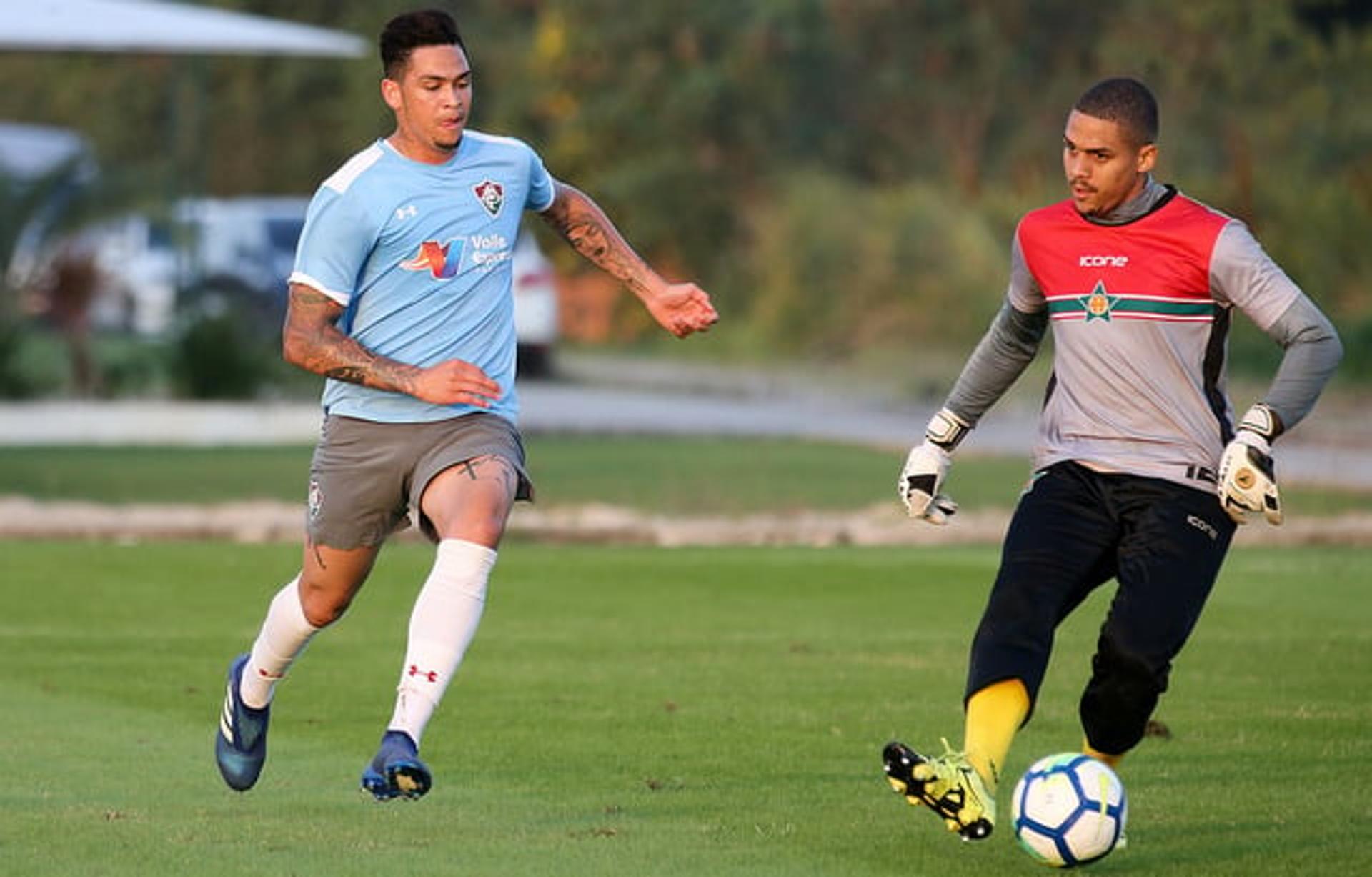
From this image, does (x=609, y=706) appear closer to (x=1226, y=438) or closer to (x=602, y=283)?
(x=1226, y=438)

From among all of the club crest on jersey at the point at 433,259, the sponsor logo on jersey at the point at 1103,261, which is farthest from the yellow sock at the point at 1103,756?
the club crest on jersey at the point at 433,259

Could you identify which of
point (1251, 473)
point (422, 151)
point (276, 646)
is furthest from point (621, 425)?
point (1251, 473)

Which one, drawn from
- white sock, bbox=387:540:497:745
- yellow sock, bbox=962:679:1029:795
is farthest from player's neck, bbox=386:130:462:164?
yellow sock, bbox=962:679:1029:795

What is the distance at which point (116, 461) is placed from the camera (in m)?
24.2

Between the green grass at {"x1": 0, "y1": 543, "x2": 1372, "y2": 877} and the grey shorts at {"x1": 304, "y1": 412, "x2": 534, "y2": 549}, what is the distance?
0.86 meters

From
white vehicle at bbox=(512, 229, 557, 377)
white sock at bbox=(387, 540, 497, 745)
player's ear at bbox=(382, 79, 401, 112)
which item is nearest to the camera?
white sock at bbox=(387, 540, 497, 745)

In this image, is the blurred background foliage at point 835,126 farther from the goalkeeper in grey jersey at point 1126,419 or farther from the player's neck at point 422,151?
the goalkeeper in grey jersey at point 1126,419

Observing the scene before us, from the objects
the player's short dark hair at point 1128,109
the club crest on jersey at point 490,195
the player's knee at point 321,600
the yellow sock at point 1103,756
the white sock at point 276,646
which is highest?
the player's short dark hair at point 1128,109

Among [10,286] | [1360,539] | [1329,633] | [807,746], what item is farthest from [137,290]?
[807,746]

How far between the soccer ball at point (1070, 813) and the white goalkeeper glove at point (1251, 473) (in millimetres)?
801

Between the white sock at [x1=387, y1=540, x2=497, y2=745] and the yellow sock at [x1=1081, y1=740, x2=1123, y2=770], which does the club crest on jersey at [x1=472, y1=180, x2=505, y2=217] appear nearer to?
the white sock at [x1=387, y1=540, x2=497, y2=745]

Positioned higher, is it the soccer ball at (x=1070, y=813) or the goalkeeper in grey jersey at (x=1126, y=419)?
the goalkeeper in grey jersey at (x=1126, y=419)

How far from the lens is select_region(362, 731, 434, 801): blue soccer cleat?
26.5 feet

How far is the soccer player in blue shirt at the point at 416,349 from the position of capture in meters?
8.70
